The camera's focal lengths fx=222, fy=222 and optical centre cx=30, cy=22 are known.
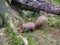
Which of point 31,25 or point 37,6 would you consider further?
point 37,6

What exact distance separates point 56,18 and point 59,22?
47cm

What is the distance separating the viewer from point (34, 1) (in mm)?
5551

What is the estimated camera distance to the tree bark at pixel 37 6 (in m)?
5.29

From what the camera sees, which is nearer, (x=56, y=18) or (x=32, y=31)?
(x=32, y=31)

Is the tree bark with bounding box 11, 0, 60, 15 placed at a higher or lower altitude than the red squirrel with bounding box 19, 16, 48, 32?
higher

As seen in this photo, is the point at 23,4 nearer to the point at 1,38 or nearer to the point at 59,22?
the point at 59,22

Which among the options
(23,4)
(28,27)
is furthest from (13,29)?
(23,4)

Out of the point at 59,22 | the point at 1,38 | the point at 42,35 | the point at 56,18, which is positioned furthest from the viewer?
the point at 56,18

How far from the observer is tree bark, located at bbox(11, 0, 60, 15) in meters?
5.29

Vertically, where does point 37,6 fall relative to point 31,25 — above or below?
above

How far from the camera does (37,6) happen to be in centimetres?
541

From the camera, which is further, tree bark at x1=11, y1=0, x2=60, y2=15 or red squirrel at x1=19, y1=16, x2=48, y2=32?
tree bark at x1=11, y1=0, x2=60, y2=15

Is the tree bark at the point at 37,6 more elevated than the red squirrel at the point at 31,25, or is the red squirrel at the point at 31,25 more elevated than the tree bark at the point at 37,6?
the tree bark at the point at 37,6

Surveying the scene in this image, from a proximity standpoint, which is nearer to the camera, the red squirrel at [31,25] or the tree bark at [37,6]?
the red squirrel at [31,25]
